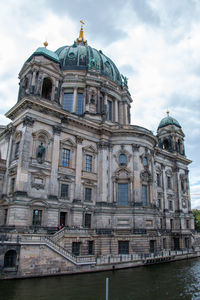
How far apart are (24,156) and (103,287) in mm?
16806

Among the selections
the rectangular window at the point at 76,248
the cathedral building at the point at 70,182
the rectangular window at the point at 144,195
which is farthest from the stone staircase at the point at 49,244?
the rectangular window at the point at 144,195

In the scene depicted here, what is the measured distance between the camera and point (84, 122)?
3578 cm

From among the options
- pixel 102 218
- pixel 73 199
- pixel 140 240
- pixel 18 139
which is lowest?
pixel 140 240

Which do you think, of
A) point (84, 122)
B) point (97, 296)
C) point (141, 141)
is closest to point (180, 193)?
point (141, 141)

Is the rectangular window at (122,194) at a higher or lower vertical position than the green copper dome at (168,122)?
lower

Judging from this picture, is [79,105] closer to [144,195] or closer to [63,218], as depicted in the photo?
[144,195]

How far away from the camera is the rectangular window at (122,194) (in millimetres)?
36219

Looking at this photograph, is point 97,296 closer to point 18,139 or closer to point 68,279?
point 68,279

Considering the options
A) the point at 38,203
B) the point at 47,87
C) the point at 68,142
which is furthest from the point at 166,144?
the point at 38,203

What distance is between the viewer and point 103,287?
17.3 metres

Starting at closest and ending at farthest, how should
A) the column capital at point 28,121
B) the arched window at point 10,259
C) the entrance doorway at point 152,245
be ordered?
the arched window at point 10,259, the column capital at point 28,121, the entrance doorway at point 152,245

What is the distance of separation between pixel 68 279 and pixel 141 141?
24.2 meters

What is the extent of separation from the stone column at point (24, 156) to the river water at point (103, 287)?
10.7 m

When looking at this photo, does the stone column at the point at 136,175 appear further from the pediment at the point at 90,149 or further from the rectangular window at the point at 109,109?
the rectangular window at the point at 109,109
